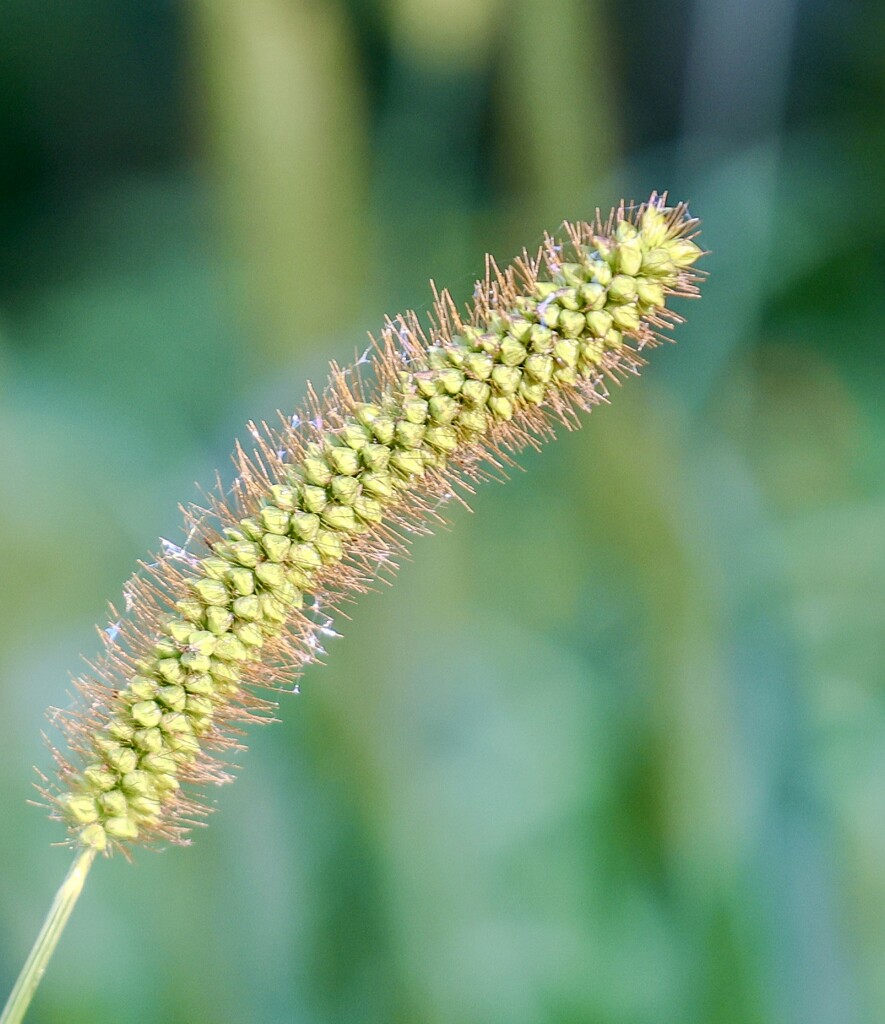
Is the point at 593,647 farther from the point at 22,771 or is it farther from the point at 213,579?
the point at 213,579

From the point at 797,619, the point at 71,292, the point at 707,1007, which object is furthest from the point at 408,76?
the point at 707,1007

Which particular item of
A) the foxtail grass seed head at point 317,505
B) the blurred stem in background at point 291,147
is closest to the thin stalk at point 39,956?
the foxtail grass seed head at point 317,505

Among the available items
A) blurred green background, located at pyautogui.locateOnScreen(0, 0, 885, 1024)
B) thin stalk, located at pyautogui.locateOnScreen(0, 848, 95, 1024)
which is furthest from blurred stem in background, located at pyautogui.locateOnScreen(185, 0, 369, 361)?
thin stalk, located at pyautogui.locateOnScreen(0, 848, 95, 1024)

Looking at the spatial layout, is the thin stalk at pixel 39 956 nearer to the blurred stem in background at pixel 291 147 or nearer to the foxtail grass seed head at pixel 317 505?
the foxtail grass seed head at pixel 317 505

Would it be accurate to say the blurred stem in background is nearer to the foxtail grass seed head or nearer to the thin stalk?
the foxtail grass seed head

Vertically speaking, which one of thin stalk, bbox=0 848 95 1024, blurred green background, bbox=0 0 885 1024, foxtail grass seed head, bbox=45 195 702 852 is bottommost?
thin stalk, bbox=0 848 95 1024

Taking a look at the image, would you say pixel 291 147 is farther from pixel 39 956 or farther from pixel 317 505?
pixel 39 956

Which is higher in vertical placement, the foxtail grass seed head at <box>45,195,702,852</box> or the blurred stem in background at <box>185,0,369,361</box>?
the blurred stem in background at <box>185,0,369,361</box>
